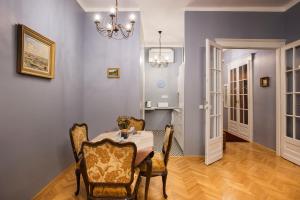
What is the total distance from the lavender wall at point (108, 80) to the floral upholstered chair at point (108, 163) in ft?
7.83

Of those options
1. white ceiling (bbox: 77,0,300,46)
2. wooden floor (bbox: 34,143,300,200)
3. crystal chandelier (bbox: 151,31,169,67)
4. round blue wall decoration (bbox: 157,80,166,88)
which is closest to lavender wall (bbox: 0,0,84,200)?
wooden floor (bbox: 34,143,300,200)

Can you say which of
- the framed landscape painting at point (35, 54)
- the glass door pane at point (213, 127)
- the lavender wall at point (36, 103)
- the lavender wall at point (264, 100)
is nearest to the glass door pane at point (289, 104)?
the lavender wall at point (264, 100)

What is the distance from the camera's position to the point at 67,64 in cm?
322

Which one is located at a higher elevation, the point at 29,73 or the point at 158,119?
the point at 29,73

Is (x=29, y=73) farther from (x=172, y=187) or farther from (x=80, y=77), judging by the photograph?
(x=172, y=187)

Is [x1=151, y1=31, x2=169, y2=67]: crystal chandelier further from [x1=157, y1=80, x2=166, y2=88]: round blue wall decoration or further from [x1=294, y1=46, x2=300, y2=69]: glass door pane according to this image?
[x1=294, y1=46, x2=300, y2=69]: glass door pane

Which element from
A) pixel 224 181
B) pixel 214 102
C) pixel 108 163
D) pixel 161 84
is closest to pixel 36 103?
pixel 108 163

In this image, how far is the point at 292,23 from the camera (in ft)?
12.2

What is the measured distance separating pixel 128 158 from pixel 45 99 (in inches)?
67.5

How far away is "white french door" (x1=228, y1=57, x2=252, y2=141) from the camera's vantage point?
544 cm

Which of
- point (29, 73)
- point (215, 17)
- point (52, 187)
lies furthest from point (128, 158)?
point (215, 17)

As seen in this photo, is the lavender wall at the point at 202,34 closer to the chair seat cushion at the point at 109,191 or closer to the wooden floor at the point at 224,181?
the wooden floor at the point at 224,181

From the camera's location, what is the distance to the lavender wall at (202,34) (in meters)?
3.91

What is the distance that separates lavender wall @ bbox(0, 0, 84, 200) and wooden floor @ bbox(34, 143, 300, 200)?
43 centimetres
